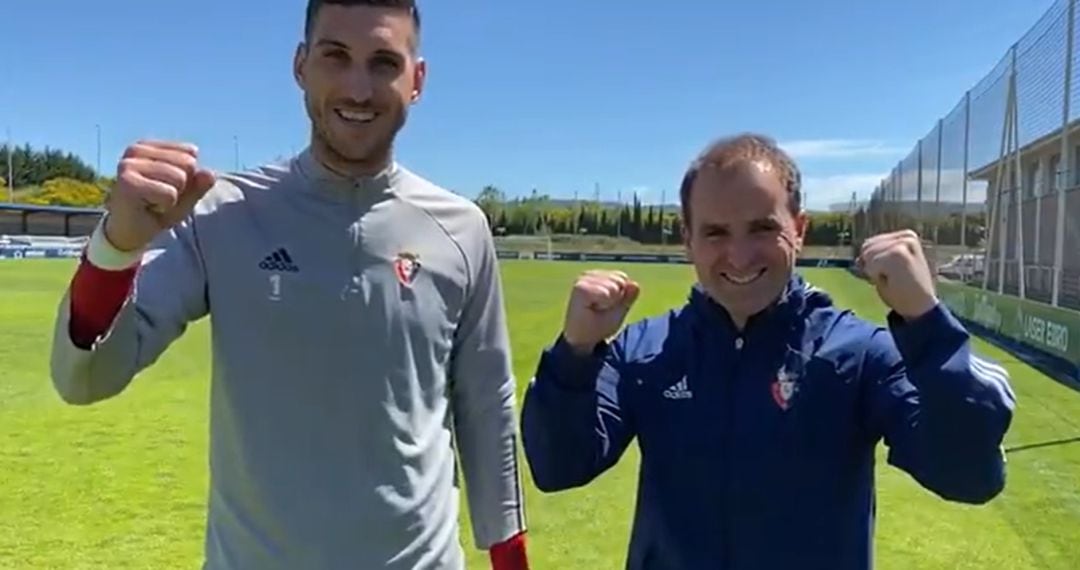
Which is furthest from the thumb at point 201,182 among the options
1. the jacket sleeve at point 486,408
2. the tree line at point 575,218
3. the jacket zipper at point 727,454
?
the tree line at point 575,218

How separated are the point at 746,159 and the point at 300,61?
0.95 meters

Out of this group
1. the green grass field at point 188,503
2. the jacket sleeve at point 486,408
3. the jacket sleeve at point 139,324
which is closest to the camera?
the jacket sleeve at point 139,324

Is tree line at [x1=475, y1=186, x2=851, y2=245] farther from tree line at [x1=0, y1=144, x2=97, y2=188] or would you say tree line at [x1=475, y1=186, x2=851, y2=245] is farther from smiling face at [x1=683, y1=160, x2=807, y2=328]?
smiling face at [x1=683, y1=160, x2=807, y2=328]

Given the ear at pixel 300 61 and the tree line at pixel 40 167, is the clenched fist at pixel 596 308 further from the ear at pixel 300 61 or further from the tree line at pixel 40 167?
the tree line at pixel 40 167

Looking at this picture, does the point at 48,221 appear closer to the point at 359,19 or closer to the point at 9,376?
the point at 9,376

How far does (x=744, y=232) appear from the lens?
6.70 feet

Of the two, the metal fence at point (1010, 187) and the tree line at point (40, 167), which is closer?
the metal fence at point (1010, 187)

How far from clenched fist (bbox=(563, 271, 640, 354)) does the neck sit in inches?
20.0

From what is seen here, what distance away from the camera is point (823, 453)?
206cm

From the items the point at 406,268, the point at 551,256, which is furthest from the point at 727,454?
the point at 551,256

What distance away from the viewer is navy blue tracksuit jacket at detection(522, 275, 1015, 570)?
2.04 m

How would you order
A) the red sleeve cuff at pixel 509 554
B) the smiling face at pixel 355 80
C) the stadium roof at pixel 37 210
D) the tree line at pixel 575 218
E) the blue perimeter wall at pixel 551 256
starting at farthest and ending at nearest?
the tree line at pixel 575 218 → the stadium roof at pixel 37 210 → the blue perimeter wall at pixel 551 256 → the red sleeve cuff at pixel 509 554 → the smiling face at pixel 355 80

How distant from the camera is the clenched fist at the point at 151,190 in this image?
182 centimetres

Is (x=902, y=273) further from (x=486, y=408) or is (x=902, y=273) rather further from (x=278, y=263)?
(x=278, y=263)
